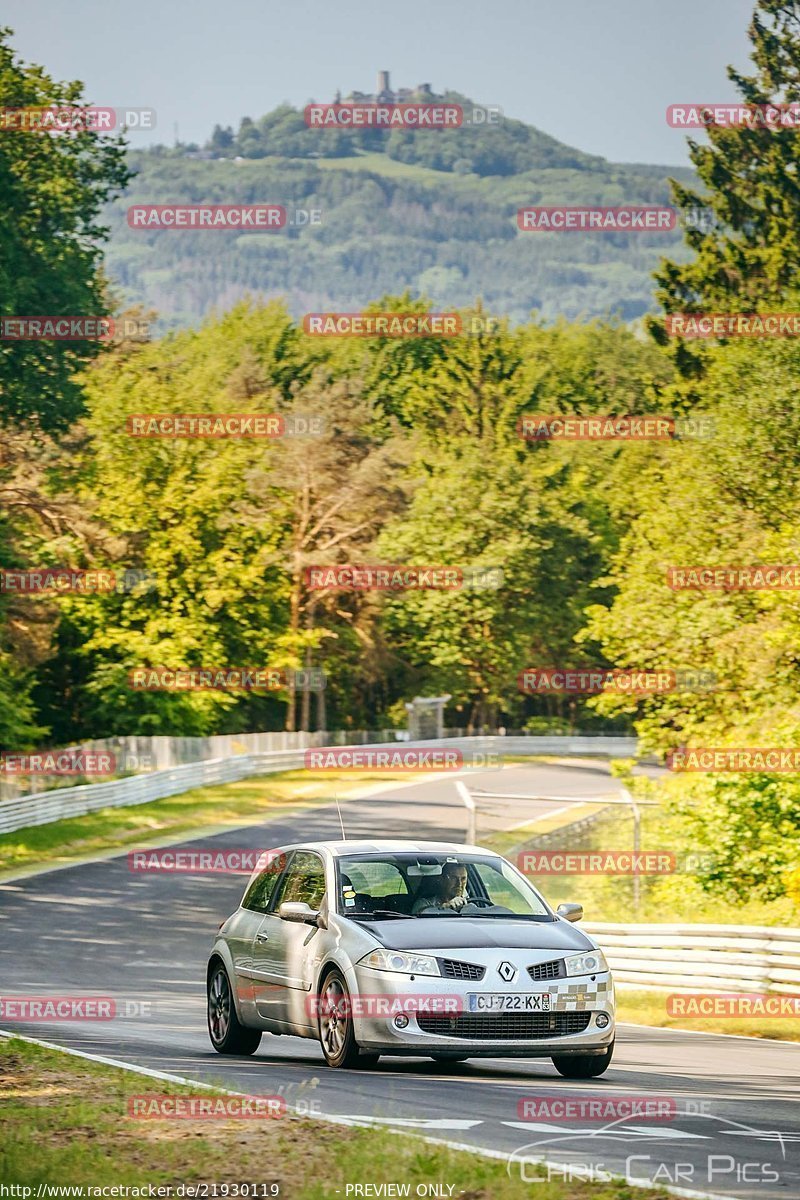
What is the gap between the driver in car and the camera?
42.4ft

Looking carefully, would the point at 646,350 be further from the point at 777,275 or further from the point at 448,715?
the point at 777,275

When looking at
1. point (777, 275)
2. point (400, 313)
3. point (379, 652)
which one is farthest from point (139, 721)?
point (400, 313)

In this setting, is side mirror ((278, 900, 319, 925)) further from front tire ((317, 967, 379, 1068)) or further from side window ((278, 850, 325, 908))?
front tire ((317, 967, 379, 1068))

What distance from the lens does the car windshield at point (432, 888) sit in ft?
42.3

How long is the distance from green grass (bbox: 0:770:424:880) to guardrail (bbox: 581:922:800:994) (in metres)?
19.6

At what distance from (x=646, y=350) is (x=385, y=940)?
97.1 m

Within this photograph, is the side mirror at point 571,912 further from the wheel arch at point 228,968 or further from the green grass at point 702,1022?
the green grass at point 702,1022

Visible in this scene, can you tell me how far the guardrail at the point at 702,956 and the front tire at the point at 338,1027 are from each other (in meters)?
8.02

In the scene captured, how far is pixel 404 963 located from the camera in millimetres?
11922

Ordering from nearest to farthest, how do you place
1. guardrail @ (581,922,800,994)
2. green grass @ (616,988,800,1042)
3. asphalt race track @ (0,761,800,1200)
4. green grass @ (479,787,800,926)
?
asphalt race track @ (0,761,800,1200) < green grass @ (616,988,800,1042) < guardrail @ (581,922,800,994) < green grass @ (479,787,800,926)

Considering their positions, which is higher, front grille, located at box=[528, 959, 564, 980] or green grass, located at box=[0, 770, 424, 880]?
front grille, located at box=[528, 959, 564, 980]

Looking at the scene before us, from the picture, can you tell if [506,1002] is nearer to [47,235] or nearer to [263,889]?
[263,889]

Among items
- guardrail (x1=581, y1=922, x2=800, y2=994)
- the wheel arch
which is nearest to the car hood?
the wheel arch

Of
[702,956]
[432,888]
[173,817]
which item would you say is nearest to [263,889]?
[432,888]
